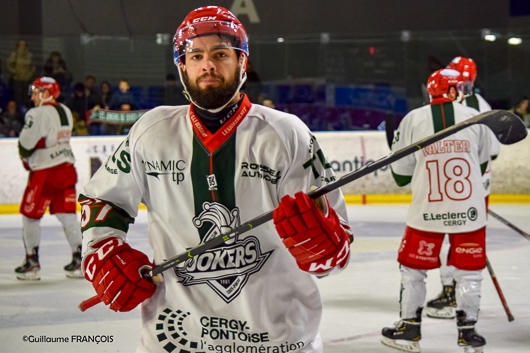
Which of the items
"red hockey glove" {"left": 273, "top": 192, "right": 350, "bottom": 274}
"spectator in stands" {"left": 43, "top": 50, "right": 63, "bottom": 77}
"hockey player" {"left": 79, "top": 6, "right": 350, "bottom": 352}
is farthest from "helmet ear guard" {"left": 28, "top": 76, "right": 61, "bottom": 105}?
"red hockey glove" {"left": 273, "top": 192, "right": 350, "bottom": 274}

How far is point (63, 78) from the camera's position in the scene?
35.8ft

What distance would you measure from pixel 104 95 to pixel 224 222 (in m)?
9.14

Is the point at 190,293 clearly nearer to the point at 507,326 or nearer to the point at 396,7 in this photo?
the point at 507,326

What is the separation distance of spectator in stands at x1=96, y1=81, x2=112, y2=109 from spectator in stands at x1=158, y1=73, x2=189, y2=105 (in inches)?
26.2

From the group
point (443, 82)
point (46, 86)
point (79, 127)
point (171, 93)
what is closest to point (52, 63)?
point (79, 127)

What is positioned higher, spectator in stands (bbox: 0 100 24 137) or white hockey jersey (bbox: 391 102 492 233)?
spectator in stands (bbox: 0 100 24 137)

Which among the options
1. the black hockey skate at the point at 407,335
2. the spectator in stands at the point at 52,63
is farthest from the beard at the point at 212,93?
the spectator in stands at the point at 52,63

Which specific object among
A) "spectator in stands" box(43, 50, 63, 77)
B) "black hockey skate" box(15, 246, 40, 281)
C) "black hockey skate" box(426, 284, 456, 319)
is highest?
"spectator in stands" box(43, 50, 63, 77)

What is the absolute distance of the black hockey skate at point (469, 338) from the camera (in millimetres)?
4289

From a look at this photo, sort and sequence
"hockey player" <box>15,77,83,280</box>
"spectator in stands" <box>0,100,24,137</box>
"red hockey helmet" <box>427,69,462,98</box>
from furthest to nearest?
"spectator in stands" <box>0,100,24,137</box>
"hockey player" <box>15,77,83,280</box>
"red hockey helmet" <box>427,69,462,98</box>

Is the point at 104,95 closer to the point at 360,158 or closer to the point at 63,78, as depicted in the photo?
the point at 63,78

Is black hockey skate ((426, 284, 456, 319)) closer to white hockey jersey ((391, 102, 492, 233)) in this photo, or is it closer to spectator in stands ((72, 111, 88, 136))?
white hockey jersey ((391, 102, 492, 233))

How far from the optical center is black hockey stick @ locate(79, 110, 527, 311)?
73.9 inches

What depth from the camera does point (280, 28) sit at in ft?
43.3
